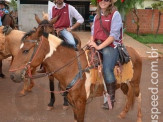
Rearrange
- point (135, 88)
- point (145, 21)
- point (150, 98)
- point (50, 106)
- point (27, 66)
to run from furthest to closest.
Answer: point (145, 21)
point (150, 98)
point (50, 106)
point (135, 88)
point (27, 66)

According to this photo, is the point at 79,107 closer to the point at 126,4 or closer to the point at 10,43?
the point at 10,43

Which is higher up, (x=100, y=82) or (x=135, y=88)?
(x=100, y=82)

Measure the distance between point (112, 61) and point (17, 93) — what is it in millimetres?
3624

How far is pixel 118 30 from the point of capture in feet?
11.1

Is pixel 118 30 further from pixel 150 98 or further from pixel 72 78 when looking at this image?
pixel 150 98

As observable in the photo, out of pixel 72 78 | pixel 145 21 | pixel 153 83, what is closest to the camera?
pixel 72 78

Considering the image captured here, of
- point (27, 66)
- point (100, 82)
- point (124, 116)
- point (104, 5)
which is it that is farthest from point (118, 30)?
point (124, 116)

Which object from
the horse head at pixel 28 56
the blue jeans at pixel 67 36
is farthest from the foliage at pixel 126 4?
the horse head at pixel 28 56

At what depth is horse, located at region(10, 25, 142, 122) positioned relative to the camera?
2.99 metres

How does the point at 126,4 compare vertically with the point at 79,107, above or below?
above

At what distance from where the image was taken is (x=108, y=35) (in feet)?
11.3

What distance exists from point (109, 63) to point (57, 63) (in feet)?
2.67

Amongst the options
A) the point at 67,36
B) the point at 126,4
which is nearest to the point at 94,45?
the point at 67,36

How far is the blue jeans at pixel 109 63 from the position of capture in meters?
3.42
